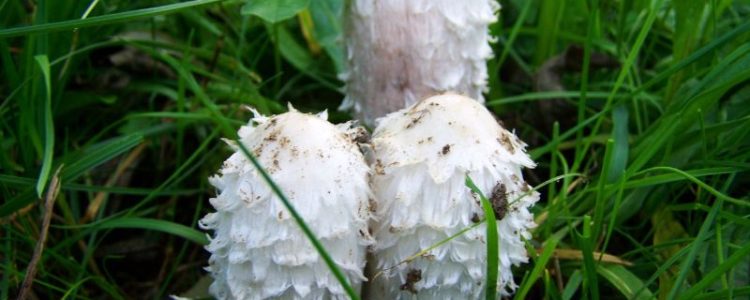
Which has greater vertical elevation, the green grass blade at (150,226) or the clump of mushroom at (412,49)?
the clump of mushroom at (412,49)

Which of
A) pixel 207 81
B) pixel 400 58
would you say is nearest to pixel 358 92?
pixel 400 58

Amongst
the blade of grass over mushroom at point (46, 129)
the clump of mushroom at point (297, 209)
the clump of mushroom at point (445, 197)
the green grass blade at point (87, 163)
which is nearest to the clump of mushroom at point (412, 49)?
the clump of mushroom at point (445, 197)

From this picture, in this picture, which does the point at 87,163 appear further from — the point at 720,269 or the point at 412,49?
the point at 720,269

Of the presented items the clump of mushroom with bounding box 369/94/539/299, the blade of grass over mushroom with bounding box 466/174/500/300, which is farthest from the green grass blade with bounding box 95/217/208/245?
the blade of grass over mushroom with bounding box 466/174/500/300

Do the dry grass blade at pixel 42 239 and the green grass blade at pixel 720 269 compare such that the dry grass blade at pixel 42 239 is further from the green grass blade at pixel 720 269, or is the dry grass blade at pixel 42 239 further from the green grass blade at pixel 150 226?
the green grass blade at pixel 720 269

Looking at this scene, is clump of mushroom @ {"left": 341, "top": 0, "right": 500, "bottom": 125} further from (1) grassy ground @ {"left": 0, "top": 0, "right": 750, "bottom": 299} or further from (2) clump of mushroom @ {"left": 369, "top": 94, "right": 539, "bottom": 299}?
(2) clump of mushroom @ {"left": 369, "top": 94, "right": 539, "bottom": 299}

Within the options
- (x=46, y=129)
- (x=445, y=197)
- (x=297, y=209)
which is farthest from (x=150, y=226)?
(x=445, y=197)
